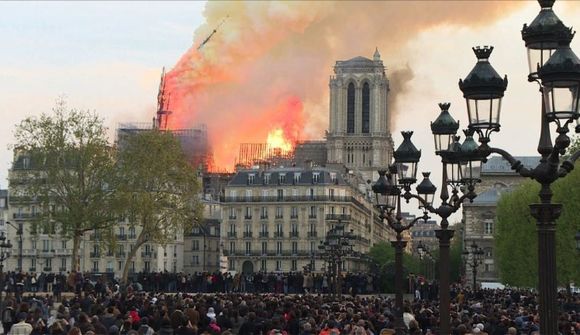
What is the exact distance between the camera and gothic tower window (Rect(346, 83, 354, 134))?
19525 cm

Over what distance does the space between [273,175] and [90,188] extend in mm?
51781

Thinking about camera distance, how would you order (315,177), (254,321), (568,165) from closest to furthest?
(568,165), (254,321), (315,177)

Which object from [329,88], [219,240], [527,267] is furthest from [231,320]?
[329,88]

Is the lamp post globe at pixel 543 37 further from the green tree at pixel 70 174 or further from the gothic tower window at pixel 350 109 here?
the gothic tower window at pixel 350 109

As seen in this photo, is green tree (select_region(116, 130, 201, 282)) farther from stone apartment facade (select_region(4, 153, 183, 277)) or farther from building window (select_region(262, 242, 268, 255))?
building window (select_region(262, 242, 268, 255))

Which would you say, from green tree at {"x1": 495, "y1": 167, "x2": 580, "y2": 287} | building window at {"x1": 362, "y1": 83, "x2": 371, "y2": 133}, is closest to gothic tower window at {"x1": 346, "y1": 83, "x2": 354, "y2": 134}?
building window at {"x1": 362, "y1": 83, "x2": 371, "y2": 133}

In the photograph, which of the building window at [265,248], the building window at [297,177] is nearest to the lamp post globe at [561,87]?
the building window at [297,177]

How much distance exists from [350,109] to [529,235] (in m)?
117

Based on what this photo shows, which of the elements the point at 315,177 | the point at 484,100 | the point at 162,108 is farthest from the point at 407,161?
the point at 162,108

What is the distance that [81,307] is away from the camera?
40062 millimetres

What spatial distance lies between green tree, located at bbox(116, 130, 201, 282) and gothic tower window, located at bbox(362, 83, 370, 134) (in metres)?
108

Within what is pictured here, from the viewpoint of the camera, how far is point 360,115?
196000 mm

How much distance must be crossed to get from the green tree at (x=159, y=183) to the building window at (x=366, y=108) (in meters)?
108

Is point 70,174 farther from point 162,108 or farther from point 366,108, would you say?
point 366,108
